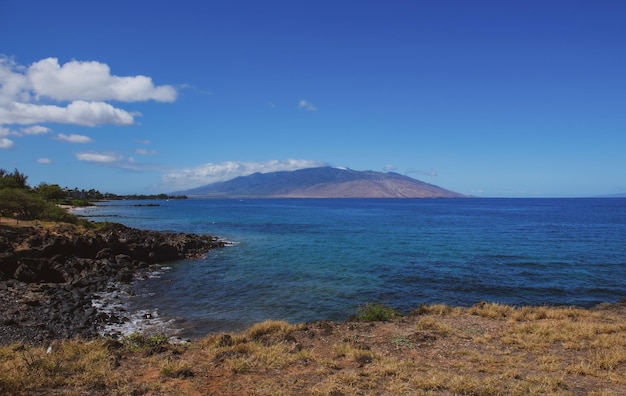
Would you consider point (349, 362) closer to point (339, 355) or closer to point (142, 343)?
point (339, 355)

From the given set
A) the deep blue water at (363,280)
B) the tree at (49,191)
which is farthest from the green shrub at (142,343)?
the tree at (49,191)

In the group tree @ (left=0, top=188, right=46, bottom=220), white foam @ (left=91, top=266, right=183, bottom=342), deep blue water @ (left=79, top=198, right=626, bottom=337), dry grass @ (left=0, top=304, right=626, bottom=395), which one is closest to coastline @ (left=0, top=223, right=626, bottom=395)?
dry grass @ (left=0, top=304, right=626, bottom=395)

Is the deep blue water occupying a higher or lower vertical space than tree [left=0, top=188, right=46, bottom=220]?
lower

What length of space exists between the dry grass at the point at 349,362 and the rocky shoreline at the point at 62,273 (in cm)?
561

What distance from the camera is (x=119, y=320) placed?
1859 centimetres

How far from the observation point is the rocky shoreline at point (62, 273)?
653 inches

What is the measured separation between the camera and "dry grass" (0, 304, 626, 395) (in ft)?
29.9

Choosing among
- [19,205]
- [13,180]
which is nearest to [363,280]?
[19,205]

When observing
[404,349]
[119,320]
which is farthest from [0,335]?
[404,349]

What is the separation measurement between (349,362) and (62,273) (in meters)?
23.2

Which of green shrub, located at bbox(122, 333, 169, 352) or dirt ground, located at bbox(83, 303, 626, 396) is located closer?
dirt ground, located at bbox(83, 303, 626, 396)

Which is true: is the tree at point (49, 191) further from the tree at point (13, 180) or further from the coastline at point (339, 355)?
the coastline at point (339, 355)

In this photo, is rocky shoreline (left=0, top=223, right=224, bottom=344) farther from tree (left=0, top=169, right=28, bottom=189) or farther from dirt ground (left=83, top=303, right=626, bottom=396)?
tree (left=0, top=169, right=28, bottom=189)

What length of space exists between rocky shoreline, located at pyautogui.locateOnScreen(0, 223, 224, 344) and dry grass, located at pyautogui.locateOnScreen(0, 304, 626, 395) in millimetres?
5613
